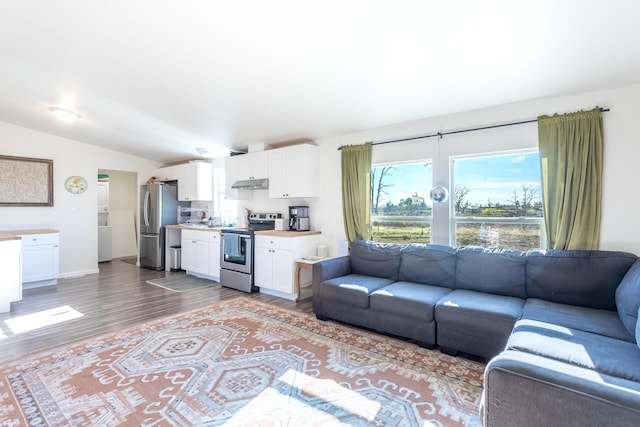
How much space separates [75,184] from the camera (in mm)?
5758

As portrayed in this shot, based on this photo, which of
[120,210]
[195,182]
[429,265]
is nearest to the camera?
[429,265]

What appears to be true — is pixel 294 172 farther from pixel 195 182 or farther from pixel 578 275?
pixel 578 275

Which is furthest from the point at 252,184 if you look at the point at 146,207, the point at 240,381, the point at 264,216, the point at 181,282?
the point at 240,381

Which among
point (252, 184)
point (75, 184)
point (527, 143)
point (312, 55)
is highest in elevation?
point (312, 55)

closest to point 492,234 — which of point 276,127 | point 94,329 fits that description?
point 276,127

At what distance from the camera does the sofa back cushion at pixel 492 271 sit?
112 inches

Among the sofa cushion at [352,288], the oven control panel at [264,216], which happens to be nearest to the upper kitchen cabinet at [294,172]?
the oven control panel at [264,216]

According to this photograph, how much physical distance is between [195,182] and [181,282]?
77.4 inches

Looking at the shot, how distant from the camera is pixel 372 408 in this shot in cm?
192

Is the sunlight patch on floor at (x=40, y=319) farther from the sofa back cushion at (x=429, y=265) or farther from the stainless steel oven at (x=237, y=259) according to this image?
the sofa back cushion at (x=429, y=265)

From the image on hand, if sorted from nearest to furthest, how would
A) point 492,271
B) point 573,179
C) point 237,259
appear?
point 573,179 → point 492,271 → point 237,259

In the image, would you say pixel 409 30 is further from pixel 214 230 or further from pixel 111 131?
pixel 111 131

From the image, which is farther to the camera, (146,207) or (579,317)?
(146,207)

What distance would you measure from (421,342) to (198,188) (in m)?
4.91
